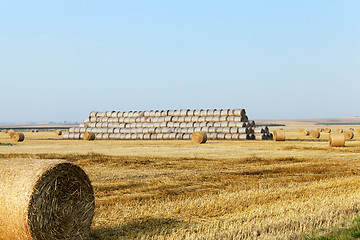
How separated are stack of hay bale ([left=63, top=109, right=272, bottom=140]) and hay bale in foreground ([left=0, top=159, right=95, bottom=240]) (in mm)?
32036

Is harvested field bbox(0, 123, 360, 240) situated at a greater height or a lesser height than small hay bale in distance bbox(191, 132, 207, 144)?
lesser

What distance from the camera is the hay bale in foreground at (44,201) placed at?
249 inches

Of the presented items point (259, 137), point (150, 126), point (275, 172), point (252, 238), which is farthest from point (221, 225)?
point (150, 126)

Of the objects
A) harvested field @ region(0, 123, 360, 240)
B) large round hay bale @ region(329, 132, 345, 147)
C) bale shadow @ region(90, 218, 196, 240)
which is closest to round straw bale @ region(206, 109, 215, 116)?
large round hay bale @ region(329, 132, 345, 147)

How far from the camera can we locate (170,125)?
4300cm

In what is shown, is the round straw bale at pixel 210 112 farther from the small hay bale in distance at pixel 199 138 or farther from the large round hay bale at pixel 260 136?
the small hay bale in distance at pixel 199 138

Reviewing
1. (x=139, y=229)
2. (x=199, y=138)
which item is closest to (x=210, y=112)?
(x=199, y=138)

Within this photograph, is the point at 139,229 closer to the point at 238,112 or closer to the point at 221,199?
the point at 221,199

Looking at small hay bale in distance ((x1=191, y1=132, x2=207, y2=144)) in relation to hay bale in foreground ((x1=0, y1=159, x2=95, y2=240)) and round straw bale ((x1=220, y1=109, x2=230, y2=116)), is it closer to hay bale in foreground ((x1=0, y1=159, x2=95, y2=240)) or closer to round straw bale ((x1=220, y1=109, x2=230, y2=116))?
round straw bale ((x1=220, y1=109, x2=230, y2=116))

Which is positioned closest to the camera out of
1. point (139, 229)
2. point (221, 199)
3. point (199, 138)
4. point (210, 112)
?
point (139, 229)

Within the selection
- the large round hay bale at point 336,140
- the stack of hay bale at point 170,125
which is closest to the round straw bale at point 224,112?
the stack of hay bale at point 170,125

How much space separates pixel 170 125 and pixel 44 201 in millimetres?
36465

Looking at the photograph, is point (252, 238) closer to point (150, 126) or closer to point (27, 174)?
point (27, 174)

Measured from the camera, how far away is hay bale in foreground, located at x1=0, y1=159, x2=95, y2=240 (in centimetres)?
632
